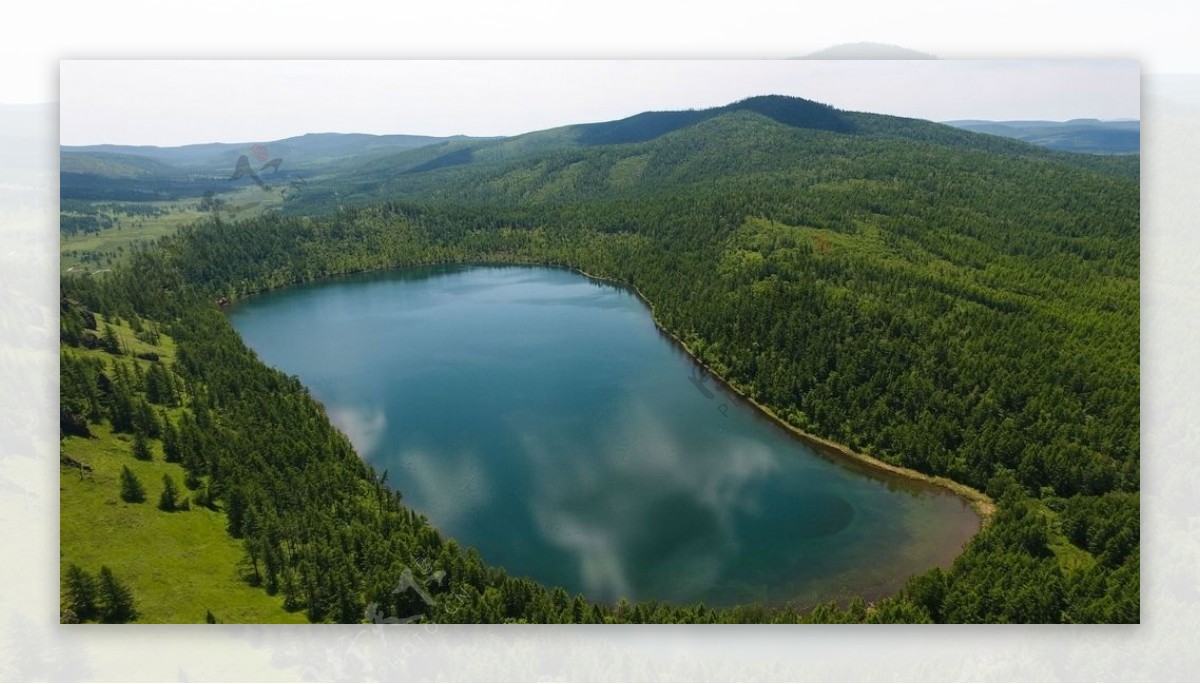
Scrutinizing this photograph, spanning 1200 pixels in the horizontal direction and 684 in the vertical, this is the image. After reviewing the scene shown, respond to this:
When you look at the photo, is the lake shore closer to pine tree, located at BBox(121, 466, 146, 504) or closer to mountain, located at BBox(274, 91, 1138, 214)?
pine tree, located at BBox(121, 466, 146, 504)

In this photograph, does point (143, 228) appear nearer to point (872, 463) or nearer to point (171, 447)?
point (171, 447)

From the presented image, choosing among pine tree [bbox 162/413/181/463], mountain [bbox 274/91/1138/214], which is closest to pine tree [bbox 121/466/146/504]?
pine tree [bbox 162/413/181/463]

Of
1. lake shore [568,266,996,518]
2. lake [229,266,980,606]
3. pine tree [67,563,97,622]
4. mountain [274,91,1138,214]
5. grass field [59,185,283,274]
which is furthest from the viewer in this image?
mountain [274,91,1138,214]

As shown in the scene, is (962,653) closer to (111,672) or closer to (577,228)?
(111,672)

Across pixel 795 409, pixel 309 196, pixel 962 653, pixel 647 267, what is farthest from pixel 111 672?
pixel 309 196

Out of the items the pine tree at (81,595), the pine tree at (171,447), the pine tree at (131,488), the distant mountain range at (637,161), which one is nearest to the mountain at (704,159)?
the distant mountain range at (637,161)

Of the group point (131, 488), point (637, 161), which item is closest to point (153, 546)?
point (131, 488)

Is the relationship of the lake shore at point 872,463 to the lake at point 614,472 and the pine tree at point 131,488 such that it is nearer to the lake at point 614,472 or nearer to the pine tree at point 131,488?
the lake at point 614,472
